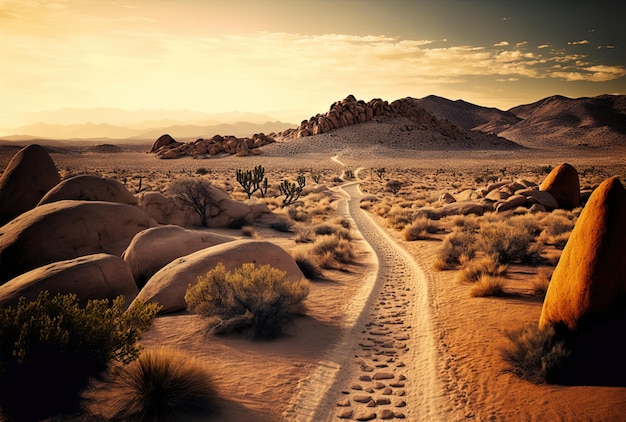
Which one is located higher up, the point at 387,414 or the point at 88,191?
the point at 88,191

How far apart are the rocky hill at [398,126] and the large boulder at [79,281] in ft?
283

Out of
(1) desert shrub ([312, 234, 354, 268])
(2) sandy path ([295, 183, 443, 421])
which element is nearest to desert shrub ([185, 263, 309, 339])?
(2) sandy path ([295, 183, 443, 421])

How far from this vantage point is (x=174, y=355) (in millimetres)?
5164

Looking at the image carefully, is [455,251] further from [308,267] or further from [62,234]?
[62,234]

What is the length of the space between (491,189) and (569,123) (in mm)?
151903

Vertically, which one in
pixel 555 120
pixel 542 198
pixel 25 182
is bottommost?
pixel 542 198

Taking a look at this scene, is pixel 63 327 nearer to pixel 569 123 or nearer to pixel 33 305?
pixel 33 305

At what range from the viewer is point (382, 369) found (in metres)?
6.17

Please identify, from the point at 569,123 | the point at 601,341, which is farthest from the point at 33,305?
the point at 569,123

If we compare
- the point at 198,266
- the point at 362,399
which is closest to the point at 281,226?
the point at 198,266

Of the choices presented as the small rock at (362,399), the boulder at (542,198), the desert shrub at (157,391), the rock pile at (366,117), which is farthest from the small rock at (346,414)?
the rock pile at (366,117)

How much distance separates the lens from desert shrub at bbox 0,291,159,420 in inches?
158

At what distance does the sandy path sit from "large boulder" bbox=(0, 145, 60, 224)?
12947 mm

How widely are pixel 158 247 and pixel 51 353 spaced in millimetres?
6653
